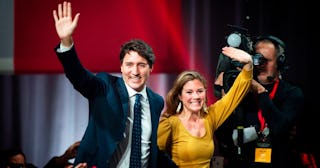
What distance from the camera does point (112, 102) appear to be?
2.66 meters

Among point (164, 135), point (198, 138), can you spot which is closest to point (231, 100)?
point (198, 138)

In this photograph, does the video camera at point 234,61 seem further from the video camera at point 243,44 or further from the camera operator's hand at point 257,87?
the camera operator's hand at point 257,87

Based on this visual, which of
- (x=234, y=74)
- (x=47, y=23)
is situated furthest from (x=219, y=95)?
(x=47, y=23)

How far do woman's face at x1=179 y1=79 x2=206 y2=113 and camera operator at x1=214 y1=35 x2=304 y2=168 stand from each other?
251 mm

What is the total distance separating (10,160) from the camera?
3.78 metres

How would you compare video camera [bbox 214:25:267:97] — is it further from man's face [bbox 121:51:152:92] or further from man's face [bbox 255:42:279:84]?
man's face [bbox 121:51:152:92]

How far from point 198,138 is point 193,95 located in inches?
9.3

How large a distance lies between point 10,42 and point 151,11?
1019 millimetres

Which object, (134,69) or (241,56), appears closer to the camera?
(134,69)

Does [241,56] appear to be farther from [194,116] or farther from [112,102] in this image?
[112,102]

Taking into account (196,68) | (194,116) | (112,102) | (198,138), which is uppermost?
(196,68)

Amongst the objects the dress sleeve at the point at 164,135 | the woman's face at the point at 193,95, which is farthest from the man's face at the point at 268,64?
the dress sleeve at the point at 164,135

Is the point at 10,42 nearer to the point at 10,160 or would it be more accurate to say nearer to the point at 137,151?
the point at 10,160

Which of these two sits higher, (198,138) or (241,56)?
(241,56)
